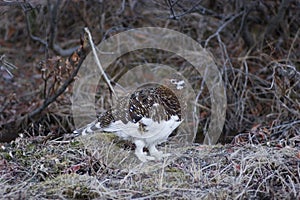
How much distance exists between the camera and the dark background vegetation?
16.1 feet

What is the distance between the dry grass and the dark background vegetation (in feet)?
2.88

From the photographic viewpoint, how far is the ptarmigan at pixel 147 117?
3430 millimetres

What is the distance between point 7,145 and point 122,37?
2.49 m

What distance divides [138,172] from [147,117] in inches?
14.0

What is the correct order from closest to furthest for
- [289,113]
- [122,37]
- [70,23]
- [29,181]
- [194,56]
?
[29,181]
[289,113]
[194,56]
[122,37]
[70,23]

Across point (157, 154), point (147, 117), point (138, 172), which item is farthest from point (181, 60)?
point (138, 172)

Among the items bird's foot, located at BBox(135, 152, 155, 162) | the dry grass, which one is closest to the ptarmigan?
bird's foot, located at BBox(135, 152, 155, 162)

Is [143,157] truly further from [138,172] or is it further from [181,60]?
[181,60]

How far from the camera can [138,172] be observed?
329 cm

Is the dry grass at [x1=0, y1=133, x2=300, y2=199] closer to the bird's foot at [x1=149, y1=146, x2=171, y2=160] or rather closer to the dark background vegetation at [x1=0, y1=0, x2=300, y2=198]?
the bird's foot at [x1=149, y1=146, x2=171, y2=160]

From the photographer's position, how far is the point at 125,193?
9.80 ft

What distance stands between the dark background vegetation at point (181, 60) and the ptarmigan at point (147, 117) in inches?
40.5

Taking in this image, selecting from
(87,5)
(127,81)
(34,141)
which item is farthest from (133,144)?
(87,5)

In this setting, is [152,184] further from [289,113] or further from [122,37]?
[122,37]
